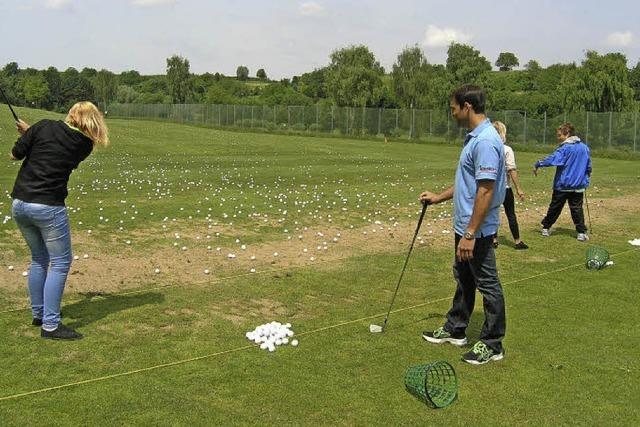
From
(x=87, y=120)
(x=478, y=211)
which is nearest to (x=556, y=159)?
(x=478, y=211)

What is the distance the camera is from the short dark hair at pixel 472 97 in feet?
20.4

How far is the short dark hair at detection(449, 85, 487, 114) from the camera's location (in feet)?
20.4

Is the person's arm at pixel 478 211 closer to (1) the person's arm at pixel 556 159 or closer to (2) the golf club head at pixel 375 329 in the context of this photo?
(2) the golf club head at pixel 375 329

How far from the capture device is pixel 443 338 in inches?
273

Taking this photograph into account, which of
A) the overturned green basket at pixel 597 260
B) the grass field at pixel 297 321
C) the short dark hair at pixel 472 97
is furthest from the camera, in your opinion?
the overturned green basket at pixel 597 260

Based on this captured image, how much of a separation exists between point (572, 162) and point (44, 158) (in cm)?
976

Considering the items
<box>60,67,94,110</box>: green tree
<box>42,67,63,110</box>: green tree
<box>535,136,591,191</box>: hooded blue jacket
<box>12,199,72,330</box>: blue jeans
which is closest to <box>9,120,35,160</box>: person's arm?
<box>12,199,72,330</box>: blue jeans

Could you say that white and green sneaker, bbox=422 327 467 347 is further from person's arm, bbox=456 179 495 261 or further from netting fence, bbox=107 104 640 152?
netting fence, bbox=107 104 640 152

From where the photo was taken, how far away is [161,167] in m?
25.6

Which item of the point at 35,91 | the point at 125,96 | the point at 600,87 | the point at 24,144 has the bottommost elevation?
the point at 24,144

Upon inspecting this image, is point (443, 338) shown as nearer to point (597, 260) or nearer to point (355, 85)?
point (597, 260)

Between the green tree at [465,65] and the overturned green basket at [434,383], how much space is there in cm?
6821

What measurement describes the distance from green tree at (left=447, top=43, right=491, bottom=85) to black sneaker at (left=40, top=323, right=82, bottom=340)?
68.0m

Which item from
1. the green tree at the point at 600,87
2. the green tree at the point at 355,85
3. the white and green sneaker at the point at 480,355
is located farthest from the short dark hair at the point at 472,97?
the green tree at the point at 355,85
